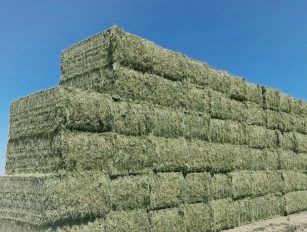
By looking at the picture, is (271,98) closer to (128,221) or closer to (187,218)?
(187,218)

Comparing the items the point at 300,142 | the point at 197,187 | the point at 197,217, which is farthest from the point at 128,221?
the point at 300,142

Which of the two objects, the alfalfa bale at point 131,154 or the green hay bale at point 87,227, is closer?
the green hay bale at point 87,227

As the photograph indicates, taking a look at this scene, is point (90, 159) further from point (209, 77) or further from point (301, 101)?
point (301, 101)

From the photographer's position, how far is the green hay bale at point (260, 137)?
12016 millimetres

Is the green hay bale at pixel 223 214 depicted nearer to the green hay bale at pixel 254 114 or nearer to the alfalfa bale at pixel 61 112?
the green hay bale at pixel 254 114

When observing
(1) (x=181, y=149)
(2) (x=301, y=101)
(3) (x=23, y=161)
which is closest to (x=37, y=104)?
Answer: (3) (x=23, y=161)

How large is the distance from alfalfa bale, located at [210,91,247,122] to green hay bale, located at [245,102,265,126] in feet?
0.56

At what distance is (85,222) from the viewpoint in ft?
24.0

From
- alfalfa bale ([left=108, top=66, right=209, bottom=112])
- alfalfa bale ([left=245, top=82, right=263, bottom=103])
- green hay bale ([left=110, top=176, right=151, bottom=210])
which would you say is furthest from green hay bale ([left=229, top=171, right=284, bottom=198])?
green hay bale ([left=110, top=176, right=151, bottom=210])

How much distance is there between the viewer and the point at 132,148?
8.32 m

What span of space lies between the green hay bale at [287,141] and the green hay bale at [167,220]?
560 cm

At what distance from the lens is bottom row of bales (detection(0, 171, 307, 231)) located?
6992mm

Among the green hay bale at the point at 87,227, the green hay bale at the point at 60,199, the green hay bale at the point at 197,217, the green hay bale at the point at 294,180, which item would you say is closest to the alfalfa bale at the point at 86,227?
the green hay bale at the point at 87,227

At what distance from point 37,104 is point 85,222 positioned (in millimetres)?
2247
